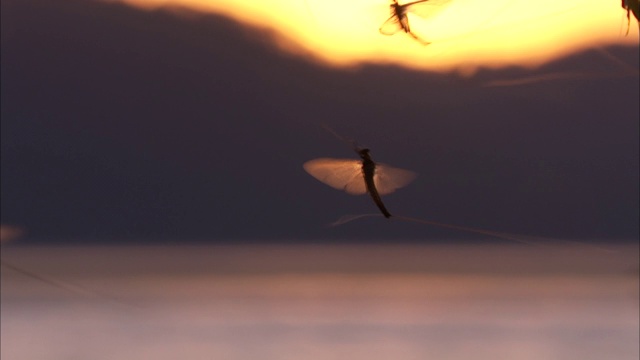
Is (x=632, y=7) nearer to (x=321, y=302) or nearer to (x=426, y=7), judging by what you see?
(x=426, y=7)

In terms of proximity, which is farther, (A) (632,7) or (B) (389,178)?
(B) (389,178)

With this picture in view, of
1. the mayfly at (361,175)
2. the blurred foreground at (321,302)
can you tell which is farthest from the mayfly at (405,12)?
the blurred foreground at (321,302)

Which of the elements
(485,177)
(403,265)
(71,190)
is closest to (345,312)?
(403,265)

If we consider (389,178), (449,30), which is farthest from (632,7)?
(389,178)

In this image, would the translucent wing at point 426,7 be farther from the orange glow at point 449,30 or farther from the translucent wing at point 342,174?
the translucent wing at point 342,174

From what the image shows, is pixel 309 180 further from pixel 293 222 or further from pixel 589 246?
pixel 589 246

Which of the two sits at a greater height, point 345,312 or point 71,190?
point 71,190

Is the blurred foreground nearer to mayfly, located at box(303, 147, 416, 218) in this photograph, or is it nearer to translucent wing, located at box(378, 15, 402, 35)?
mayfly, located at box(303, 147, 416, 218)
